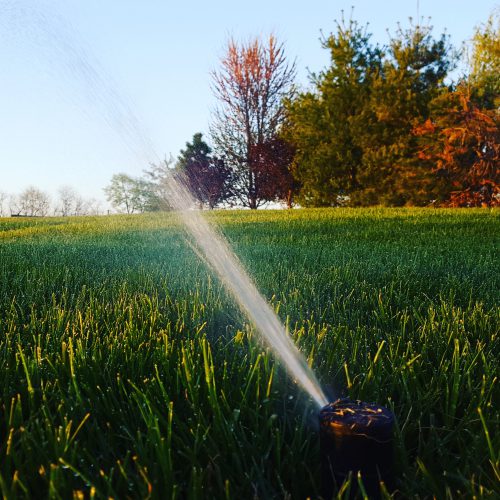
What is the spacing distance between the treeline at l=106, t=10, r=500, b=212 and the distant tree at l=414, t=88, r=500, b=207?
38mm

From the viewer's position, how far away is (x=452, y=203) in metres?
18.4

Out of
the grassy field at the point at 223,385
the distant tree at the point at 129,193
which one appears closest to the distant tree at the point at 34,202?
the distant tree at the point at 129,193

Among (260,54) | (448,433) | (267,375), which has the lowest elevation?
(448,433)

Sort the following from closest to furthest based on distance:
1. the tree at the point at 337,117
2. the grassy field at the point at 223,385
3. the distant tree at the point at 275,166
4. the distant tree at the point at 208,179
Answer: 1. the grassy field at the point at 223,385
2. the tree at the point at 337,117
3. the distant tree at the point at 275,166
4. the distant tree at the point at 208,179

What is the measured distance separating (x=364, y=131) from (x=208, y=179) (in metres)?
9.05

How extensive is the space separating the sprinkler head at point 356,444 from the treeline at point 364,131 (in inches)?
695

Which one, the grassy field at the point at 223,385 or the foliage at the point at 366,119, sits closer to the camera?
the grassy field at the point at 223,385

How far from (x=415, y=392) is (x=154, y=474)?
0.77 metres

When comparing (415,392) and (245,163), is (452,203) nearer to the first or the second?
(245,163)

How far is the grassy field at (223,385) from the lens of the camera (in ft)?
3.07

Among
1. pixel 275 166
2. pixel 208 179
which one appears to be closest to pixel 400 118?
pixel 275 166

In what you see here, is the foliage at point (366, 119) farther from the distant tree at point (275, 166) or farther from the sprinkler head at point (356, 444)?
the sprinkler head at point (356, 444)

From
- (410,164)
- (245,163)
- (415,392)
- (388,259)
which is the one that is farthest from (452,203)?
(415,392)

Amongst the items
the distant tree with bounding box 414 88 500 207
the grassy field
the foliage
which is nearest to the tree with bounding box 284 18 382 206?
the foliage
